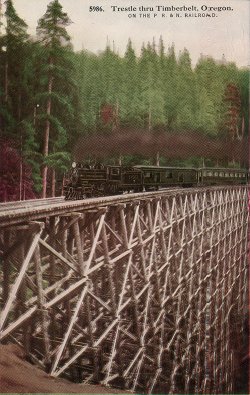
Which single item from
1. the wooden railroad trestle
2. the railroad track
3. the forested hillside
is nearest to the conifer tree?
the forested hillside

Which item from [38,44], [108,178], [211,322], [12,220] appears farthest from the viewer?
[211,322]

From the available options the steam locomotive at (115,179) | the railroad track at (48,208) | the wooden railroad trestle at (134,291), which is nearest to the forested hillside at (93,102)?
the steam locomotive at (115,179)

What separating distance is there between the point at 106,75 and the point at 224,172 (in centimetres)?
520

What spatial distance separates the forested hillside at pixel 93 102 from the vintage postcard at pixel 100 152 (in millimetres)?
28

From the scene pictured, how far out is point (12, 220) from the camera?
13.9ft

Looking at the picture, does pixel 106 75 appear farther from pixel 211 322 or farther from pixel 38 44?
pixel 211 322

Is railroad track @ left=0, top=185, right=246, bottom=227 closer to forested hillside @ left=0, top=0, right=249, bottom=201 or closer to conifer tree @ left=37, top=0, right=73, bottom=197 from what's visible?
forested hillside @ left=0, top=0, right=249, bottom=201

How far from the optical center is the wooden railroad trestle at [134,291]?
211 inches

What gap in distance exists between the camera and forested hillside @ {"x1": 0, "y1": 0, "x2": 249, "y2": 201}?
658 cm

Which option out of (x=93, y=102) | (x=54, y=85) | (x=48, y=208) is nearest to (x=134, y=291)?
(x=48, y=208)

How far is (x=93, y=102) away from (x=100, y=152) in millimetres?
1112

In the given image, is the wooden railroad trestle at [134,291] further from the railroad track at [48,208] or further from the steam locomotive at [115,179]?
the steam locomotive at [115,179]

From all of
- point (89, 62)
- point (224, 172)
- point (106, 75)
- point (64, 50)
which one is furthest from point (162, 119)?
point (224, 172)

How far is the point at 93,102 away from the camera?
25.0 feet
